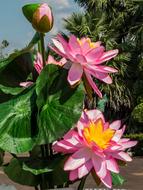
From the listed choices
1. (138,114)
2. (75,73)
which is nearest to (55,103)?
(75,73)

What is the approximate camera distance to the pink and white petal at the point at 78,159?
1.31 meters

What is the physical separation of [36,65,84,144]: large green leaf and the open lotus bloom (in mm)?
44

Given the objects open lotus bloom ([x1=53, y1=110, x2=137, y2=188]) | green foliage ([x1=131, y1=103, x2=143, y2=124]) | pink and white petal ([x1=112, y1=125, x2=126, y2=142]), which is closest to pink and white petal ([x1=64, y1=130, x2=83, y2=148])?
open lotus bloom ([x1=53, y1=110, x2=137, y2=188])

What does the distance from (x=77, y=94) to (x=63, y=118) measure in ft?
0.23

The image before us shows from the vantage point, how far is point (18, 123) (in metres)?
1.34

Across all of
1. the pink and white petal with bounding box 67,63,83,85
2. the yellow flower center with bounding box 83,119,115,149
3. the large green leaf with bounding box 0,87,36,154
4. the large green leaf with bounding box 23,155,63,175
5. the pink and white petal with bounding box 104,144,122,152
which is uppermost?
the pink and white petal with bounding box 67,63,83,85

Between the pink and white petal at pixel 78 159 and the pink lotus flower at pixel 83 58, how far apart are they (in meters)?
0.15

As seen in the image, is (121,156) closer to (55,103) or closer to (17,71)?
(55,103)

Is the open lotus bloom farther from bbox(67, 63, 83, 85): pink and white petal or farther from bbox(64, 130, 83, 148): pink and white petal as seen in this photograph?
bbox(67, 63, 83, 85): pink and white petal

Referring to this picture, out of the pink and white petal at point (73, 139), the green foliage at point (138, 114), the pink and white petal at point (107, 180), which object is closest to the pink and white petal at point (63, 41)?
the pink and white petal at point (73, 139)

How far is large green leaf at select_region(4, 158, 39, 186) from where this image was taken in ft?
4.69

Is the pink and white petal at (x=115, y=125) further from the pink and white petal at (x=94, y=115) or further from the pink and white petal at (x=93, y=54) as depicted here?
the pink and white petal at (x=93, y=54)

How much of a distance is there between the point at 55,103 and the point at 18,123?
104mm

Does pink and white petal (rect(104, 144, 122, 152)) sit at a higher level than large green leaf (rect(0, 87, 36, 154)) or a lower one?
lower
